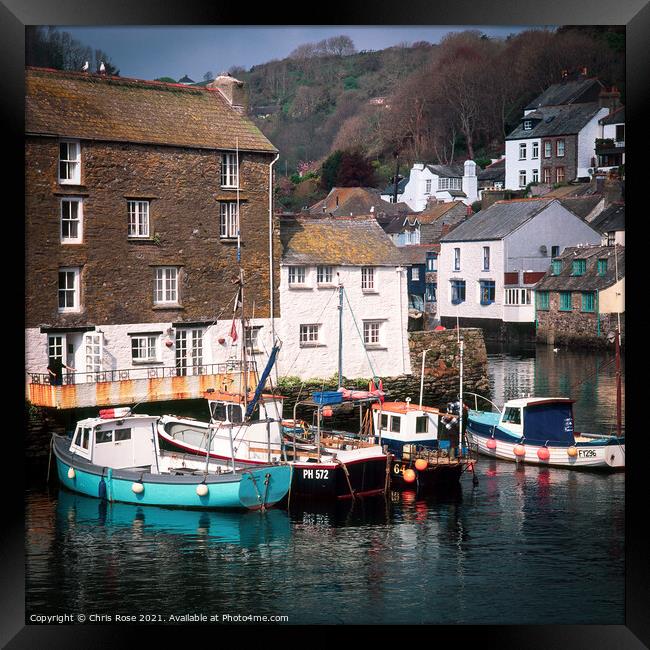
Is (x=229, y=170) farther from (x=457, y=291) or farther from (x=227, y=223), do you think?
(x=457, y=291)

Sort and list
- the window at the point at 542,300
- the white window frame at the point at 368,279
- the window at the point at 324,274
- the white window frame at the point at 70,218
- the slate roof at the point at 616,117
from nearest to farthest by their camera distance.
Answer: the slate roof at the point at 616,117
the white window frame at the point at 70,218
the window at the point at 542,300
the window at the point at 324,274
the white window frame at the point at 368,279

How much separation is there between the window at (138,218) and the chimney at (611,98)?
Result: 5.93 m

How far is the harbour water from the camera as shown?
1159 cm

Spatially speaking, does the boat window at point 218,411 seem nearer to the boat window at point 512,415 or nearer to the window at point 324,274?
the window at point 324,274

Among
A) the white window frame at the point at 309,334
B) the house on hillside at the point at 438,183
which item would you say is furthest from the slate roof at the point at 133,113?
the white window frame at the point at 309,334

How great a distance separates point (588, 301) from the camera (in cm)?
1483

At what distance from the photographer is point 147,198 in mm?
15391

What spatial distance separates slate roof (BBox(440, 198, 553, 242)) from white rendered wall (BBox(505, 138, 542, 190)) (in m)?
0.26

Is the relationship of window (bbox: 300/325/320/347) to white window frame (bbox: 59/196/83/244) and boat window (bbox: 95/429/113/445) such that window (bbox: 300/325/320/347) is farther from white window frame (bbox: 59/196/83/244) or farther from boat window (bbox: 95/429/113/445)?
white window frame (bbox: 59/196/83/244)

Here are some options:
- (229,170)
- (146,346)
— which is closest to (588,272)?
(229,170)

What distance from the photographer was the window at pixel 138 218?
15328mm
